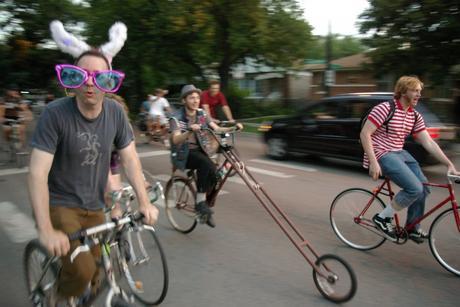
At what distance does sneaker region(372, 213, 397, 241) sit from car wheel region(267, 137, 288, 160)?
6315mm

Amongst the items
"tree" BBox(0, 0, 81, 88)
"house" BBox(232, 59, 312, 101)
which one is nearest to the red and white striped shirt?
"house" BBox(232, 59, 312, 101)

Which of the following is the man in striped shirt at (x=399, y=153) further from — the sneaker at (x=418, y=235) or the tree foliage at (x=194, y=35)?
the tree foliage at (x=194, y=35)

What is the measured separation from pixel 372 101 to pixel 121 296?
7.06m

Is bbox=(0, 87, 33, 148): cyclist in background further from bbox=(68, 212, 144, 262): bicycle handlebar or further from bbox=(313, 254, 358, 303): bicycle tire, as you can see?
bbox=(313, 254, 358, 303): bicycle tire

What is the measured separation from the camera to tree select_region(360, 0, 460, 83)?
544 inches

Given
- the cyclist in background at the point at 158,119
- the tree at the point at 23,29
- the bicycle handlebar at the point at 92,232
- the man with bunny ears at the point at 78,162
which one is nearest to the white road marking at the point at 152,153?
the cyclist in background at the point at 158,119

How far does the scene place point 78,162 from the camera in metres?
2.60

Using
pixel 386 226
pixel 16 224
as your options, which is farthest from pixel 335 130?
pixel 16 224

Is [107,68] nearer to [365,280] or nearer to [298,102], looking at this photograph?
[365,280]

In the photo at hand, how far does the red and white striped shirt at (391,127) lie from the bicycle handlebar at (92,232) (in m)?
2.62

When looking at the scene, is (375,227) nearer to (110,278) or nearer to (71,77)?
(110,278)

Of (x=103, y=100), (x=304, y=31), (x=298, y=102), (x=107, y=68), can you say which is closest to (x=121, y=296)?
(x=103, y=100)

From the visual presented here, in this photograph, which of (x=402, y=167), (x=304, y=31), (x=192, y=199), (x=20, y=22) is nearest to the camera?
(x=402, y=167)

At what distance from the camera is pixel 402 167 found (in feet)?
13.6
